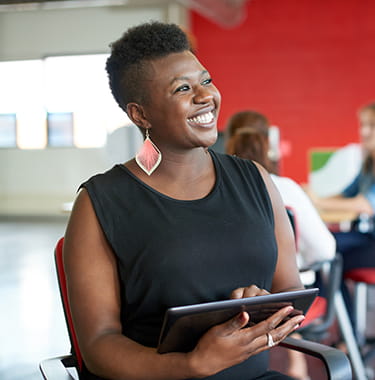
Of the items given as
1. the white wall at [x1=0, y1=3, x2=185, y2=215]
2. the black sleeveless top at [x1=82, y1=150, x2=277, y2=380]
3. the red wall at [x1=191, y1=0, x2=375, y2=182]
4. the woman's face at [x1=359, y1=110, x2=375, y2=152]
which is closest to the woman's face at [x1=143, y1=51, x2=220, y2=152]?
the black sleeveless top at [x1=82, y1=150, x2=277, y2=380]

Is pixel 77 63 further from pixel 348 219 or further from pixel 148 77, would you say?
pixel 148 77

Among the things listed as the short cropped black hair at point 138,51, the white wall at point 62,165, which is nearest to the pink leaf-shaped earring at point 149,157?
the short cropped black hair at point 138,51

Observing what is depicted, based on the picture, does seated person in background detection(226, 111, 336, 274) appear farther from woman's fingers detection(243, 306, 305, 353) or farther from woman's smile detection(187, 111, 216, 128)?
woman's fingers detection(243, 306, 305, 353)

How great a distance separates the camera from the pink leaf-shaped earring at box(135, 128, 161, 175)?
4.86 feet

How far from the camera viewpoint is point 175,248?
4.52ft

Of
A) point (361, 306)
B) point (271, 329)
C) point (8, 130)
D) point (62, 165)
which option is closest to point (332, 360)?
point (271, 329)

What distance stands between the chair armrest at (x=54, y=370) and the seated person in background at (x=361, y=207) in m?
2.51

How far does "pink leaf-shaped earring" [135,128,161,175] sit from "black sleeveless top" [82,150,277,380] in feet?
0.13

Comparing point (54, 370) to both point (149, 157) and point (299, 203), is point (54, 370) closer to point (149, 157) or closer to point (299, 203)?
point (149, 157)

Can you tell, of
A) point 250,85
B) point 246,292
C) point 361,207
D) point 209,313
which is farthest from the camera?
point 250,85

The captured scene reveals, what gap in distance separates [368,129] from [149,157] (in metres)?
2.75

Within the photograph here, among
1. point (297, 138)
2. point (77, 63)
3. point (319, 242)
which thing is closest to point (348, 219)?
point (319, 242)

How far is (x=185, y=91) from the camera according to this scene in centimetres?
143

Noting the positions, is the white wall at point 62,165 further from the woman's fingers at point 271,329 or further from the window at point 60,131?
the woman's fingers at point 271,329
